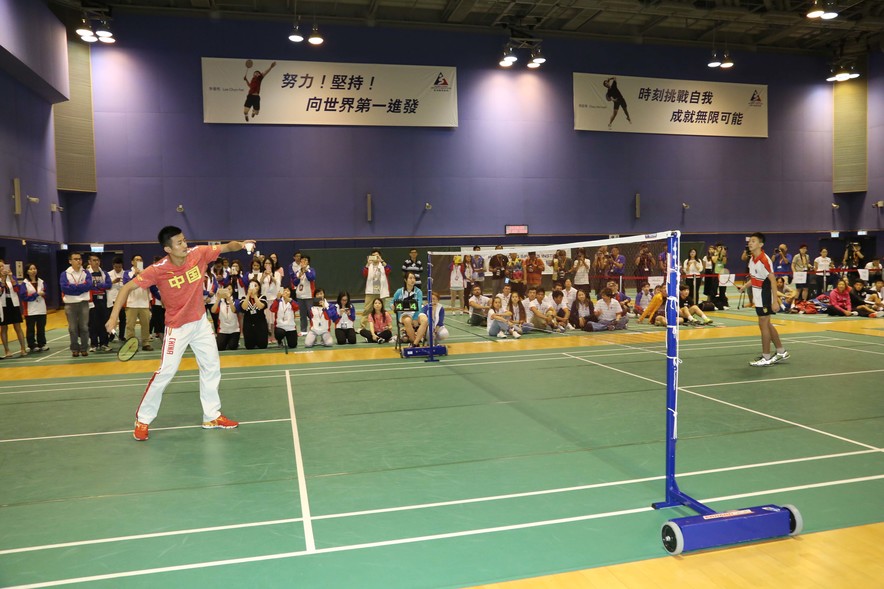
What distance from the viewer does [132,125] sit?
26.6 m

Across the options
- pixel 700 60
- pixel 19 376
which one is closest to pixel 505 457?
pixel 19 376

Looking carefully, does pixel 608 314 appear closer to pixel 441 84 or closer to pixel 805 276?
pixel 805 276

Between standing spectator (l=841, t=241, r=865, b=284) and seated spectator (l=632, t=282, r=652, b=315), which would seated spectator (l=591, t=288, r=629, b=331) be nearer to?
seated spectator (l=632, t=282, r=652, b=315)

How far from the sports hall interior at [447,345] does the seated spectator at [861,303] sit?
2.88ft

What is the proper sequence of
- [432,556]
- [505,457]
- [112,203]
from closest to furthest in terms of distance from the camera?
1. [432,556]
2. [505,457]
3. [112,203]

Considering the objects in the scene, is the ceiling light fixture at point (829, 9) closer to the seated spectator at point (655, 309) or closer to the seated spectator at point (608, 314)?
the seated spectator at point (655, 309)

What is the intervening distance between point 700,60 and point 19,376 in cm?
3406

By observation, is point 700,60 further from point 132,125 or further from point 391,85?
point 132,125

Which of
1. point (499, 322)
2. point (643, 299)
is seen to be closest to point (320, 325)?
point (499, 322)

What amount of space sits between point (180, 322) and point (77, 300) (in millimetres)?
8336

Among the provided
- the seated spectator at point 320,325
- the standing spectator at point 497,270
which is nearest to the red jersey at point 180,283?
the seated spectator at point 320,325

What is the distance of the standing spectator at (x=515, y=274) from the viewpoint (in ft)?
63.3

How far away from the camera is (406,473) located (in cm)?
626

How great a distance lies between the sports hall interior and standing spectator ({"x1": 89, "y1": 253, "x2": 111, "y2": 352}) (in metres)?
0.86
